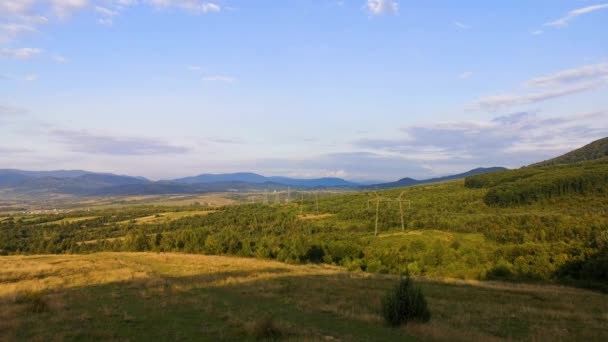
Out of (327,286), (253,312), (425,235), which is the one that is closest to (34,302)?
(253,312)

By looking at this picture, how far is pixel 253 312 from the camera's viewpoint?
21.9 m

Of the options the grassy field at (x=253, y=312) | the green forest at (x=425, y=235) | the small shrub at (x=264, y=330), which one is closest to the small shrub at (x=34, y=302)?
the grassy field at (x=253, y=312)

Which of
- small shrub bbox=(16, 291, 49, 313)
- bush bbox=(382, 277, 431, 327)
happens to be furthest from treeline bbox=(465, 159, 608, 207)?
small shrub bbox=(16, 291, 49, 313)

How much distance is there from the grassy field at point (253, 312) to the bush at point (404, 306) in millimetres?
616

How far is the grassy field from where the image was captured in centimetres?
1642

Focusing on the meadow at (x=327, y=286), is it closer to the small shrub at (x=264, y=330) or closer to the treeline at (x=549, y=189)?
the small shrub at (x=264, y=330)

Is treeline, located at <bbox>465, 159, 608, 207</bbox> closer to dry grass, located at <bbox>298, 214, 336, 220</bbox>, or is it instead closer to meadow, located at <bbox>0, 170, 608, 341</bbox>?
meadow, located at <bbox>0, 170, 608, 341</bbox>

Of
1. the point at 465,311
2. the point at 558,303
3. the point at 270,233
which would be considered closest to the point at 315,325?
the point at 465,311

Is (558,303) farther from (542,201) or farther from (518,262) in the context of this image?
(542,201)

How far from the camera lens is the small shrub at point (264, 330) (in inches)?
608

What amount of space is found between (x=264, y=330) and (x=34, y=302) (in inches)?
579

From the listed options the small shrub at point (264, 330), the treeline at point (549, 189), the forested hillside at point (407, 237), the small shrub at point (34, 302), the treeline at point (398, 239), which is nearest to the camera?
the small shrub at point (264, 330)

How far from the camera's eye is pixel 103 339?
1503cm

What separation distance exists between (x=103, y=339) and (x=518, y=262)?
67.7 metres
